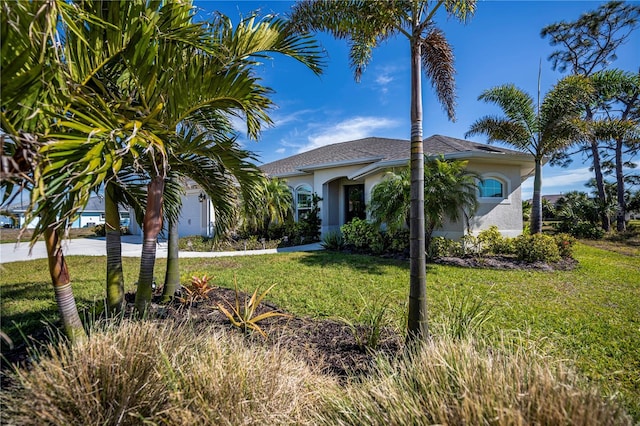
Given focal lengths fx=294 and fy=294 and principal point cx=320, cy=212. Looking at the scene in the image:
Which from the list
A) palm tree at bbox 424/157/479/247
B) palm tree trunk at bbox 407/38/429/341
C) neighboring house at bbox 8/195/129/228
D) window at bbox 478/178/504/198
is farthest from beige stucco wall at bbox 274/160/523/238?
neighboring house at bbox 8/195/129/228

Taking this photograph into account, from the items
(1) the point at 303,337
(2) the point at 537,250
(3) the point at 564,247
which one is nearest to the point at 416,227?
(1) the point at 303,337

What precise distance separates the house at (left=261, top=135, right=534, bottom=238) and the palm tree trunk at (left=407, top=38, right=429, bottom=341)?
8737 millimetres

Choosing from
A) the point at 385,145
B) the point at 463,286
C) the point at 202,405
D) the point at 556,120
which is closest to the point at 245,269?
the point at 463,286

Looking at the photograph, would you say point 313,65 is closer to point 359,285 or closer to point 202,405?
point 202,405

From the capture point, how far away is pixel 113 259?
4453 millimetres

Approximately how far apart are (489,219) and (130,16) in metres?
13.9

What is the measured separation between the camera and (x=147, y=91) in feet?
10.8

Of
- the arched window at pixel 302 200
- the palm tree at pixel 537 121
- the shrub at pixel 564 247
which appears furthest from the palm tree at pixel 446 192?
the arched window at pixel 302 200

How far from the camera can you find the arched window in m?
19.2

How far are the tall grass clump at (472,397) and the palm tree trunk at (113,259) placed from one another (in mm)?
3628

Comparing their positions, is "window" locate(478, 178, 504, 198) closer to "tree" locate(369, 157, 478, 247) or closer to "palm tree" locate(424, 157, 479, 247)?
"tree" locate(369, 157, 478, 247)

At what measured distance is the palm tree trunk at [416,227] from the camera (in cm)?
406

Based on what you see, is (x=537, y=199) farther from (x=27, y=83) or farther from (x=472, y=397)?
(x=27, y=83)

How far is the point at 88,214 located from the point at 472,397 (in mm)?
48821
